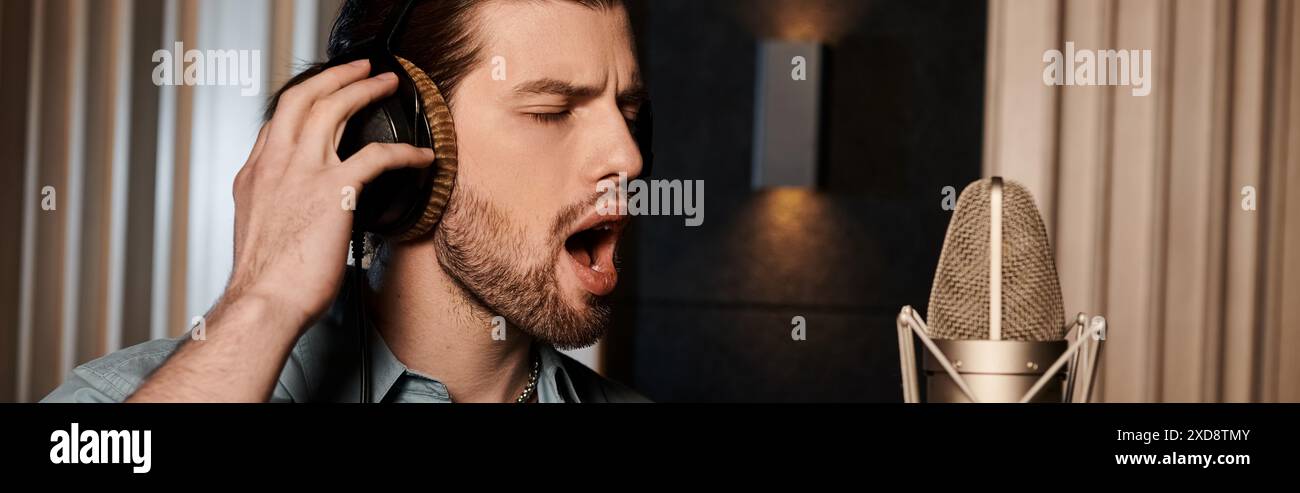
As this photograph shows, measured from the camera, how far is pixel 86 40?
1.68 metres

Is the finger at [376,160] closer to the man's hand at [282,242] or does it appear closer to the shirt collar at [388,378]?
the man's hand at [282,242]

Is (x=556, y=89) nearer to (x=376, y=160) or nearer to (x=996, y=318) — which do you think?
(x=376, y=160)

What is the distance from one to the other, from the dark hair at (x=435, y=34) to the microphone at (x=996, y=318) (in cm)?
51

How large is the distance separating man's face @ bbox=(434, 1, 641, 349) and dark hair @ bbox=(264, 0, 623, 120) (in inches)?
0.6

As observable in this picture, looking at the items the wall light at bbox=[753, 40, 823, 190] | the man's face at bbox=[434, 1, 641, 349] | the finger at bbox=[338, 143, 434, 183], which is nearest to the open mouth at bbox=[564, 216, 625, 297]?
the man's face at bbox=[434, 1, 641, 349]

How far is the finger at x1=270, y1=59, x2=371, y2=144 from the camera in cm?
74

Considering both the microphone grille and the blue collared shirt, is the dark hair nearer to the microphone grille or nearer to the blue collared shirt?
the blue collared shirt

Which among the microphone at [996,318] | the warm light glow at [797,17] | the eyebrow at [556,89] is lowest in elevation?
the microphone at [996,318]

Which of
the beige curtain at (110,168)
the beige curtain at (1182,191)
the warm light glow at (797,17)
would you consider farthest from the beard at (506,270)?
the warm light glow at (797,17)

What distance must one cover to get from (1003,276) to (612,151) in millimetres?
436

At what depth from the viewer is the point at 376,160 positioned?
73 centimetres

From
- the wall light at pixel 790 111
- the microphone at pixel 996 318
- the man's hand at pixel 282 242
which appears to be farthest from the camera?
the wall light at pixel 790 111

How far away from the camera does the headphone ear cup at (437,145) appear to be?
82cm
